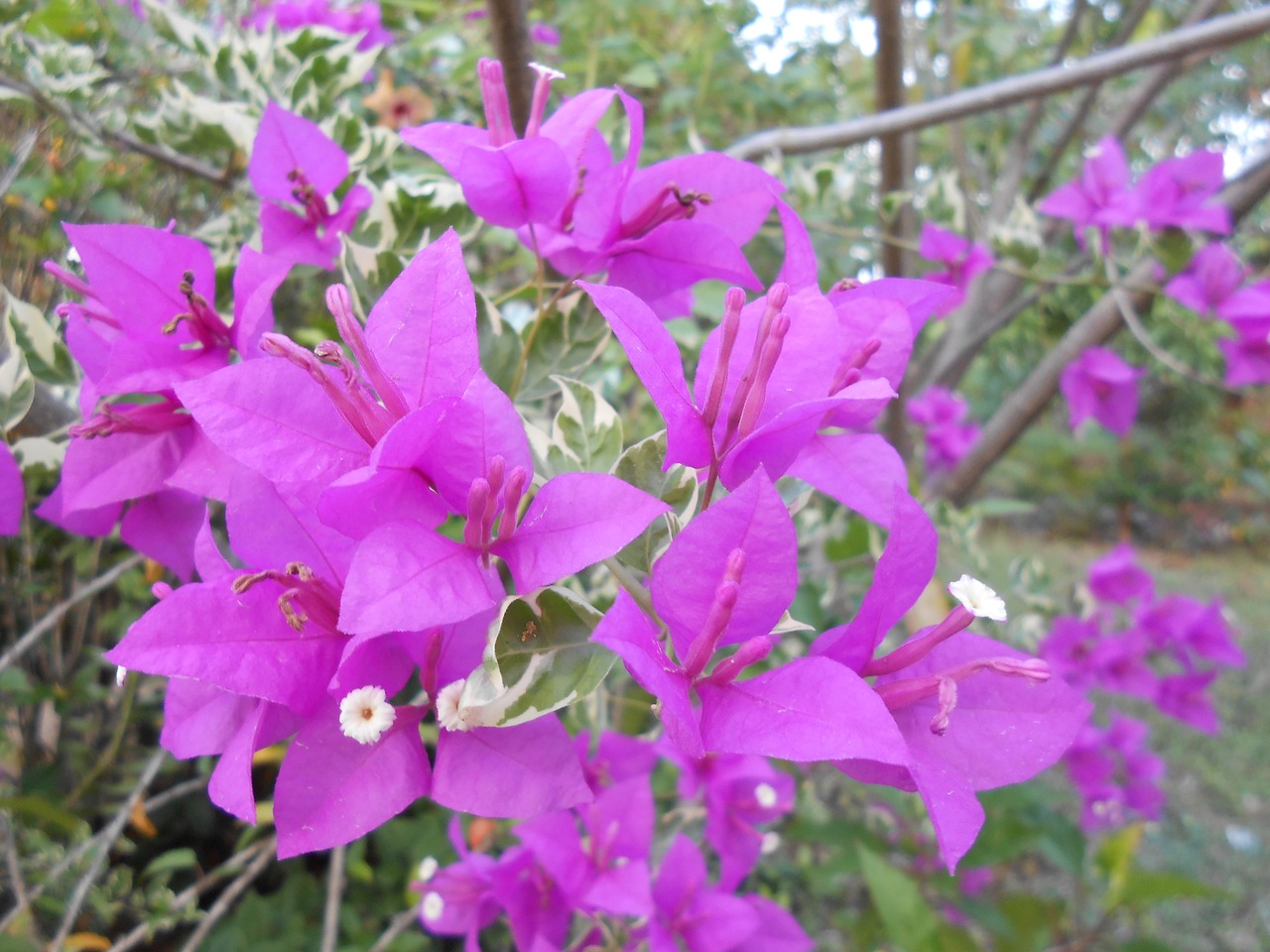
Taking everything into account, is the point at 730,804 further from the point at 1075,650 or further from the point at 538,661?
the point at 1075,650

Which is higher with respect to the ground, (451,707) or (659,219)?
(659,219)

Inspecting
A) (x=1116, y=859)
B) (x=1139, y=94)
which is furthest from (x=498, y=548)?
(x=1139, y=94)

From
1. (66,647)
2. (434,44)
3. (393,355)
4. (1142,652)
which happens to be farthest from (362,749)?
(1142,652)

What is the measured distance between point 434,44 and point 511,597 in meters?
1.11

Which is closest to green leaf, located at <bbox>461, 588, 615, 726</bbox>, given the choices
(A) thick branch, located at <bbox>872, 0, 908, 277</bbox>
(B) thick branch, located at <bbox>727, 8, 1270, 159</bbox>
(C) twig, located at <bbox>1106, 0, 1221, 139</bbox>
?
(B) thick branch, located at <bbox>727, 8, 1270, 159</bbox>

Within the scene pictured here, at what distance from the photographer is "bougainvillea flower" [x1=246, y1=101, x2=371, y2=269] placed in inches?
18.4

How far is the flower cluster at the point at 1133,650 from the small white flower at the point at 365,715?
121 cm

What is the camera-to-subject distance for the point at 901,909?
979mm

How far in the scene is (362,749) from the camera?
323mm

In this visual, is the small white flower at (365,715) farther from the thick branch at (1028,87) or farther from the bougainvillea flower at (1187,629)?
the bougainvillea flower at (1187,629)

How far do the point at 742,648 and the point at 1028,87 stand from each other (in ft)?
2.21

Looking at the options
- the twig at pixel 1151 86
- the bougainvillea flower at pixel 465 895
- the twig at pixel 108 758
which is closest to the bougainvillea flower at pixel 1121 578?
the twig at pixel 1151 86

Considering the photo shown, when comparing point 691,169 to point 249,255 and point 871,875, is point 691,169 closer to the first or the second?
point 249,255

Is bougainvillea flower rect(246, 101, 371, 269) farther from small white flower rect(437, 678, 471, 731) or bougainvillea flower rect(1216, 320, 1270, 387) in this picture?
bougainvillea flower rect(1216, 320, 1270, 387)
